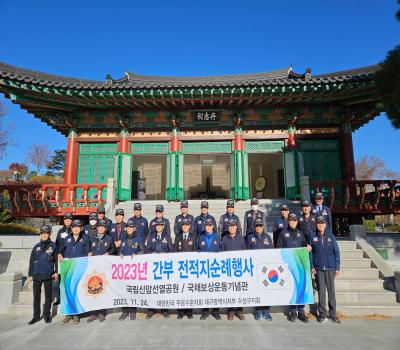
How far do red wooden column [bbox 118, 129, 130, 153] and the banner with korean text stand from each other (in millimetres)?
6816

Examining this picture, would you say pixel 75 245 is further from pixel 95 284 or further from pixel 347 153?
pixel 347 153

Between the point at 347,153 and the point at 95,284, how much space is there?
10.2 meters

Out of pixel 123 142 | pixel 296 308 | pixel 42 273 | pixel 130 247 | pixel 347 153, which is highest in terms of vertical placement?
pixel 123 142

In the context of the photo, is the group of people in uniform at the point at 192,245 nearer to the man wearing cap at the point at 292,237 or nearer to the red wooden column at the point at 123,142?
the man wearing cap at the point at 292,237

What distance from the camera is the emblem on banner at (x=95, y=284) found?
509 centimetres

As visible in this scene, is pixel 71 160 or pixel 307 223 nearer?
pixel 307 223

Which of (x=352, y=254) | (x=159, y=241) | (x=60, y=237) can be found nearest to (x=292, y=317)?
(x=159, y=241)

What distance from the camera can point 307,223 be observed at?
18.8 feet

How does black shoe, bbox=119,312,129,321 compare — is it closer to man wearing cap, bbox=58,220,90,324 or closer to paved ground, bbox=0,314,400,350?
paved ground, bbox=0,314,400,350

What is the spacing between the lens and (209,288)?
4.93m

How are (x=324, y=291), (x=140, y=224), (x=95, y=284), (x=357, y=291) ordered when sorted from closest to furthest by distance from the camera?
1. (x=324, y=291)
2. (x=95, y=284)
3. (x=357, y=291)
4. (x=140, y=224)

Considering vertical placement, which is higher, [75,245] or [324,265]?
[75,245]

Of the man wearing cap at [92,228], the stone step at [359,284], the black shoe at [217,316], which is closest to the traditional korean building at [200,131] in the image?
the man wearing cap at [92,228]

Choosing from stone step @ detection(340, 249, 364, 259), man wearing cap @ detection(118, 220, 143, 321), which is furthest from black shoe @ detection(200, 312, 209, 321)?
stone step @ detection(340, 249, 364, 259)
